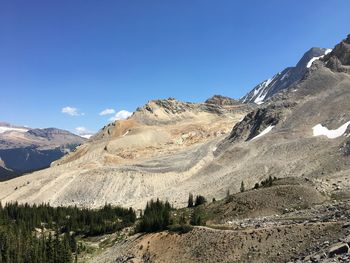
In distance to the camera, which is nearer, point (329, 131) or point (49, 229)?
point (49, 229)

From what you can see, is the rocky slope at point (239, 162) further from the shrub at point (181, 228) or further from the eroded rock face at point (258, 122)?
the shrub at point (181, 228)

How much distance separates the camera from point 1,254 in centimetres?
7762

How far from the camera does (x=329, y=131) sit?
399 feet

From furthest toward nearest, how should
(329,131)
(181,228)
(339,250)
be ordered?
(329,131)
(181,228)
(339,250)

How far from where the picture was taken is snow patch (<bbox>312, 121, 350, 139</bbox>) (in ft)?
382

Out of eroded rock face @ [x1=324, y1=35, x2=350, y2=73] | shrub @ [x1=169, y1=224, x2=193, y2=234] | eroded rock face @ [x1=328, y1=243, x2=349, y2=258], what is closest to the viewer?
eroded rock face @ [x1=328, y1=243, x2=349, y2=258]

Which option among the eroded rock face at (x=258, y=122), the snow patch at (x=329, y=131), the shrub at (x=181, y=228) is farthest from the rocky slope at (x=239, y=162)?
the shrub at (x=181, y=228)

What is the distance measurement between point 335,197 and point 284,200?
306 inches

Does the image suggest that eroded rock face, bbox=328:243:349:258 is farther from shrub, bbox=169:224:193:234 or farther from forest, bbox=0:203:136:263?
forest, bbox=0:203:136:263

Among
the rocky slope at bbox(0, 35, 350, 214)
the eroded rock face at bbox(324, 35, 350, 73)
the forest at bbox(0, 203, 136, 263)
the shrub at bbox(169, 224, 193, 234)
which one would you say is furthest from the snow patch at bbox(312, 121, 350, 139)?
the shrub at bbox(169, 224, 193, 234)

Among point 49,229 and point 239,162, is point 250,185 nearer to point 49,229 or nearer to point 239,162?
point 239,162

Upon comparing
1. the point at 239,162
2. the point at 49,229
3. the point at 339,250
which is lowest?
the point at 49,229

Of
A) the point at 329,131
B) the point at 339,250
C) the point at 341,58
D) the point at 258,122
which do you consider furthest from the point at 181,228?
the point at 341,58

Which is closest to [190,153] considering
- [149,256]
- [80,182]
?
[80,182]
